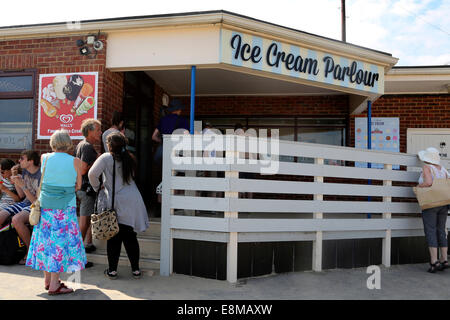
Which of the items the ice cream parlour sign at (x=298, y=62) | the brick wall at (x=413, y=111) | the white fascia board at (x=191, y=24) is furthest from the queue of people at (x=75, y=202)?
the brick wall at (x=413, y=111)

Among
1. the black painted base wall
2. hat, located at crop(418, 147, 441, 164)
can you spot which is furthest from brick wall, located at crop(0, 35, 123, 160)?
hat, located at crop(418, 147, 441, 164)

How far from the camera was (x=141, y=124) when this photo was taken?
7043 mm

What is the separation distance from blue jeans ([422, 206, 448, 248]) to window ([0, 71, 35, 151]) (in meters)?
6.21

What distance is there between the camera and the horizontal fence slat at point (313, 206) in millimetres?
4230

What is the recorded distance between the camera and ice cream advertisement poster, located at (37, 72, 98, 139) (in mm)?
5633

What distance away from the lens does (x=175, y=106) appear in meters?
5.93

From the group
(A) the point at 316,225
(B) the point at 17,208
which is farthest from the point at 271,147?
(B) the point at 17,208

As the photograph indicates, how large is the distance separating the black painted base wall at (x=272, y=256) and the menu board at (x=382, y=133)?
3424mm

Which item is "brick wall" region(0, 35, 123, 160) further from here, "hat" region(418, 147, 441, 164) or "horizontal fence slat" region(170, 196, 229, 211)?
"hat" region(418, 147, 441, 164)

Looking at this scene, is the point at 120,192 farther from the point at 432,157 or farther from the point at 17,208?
the point at 432,157

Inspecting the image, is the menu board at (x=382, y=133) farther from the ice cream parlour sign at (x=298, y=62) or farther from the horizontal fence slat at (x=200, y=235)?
the horizontal fence slat at (x=200, y=235)

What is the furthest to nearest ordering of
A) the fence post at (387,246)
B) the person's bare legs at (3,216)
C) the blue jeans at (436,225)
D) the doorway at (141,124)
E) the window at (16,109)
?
the doorway at (141,124), the window at (16,109), the fence post at (387,246), the blue jeans at (436,225), the person's bare legs at (3,216)
